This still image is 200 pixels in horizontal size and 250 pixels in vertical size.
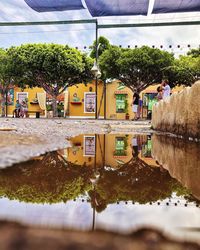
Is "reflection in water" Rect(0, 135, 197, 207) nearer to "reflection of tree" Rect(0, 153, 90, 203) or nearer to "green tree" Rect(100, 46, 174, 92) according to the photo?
"reflection of tree" Rect(0, 153, 90, 203)

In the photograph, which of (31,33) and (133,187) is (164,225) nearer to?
(133,187)

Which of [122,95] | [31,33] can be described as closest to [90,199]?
[31,33]

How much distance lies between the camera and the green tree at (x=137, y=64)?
→ 77.7 ft

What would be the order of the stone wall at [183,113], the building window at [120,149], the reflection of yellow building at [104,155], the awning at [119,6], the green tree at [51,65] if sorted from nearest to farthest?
the reflection of yellow building at [104,155] < the building window at [120,149] < the stone wall at [183,113] < the awning at [119,6] < the green tree at [51,65]

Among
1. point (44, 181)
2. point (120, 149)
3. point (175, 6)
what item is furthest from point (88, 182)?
point (175, 6)

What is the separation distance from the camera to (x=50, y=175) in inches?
69.4

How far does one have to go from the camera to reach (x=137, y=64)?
78.3 ft

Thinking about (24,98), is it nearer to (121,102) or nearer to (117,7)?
(121,102)

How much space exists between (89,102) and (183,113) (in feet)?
83.6

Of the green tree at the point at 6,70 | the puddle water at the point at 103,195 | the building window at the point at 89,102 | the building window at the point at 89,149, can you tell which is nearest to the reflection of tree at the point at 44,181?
the puddle water at the point at 103,195

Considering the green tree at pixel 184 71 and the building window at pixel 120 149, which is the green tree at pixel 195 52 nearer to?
the green tree at pixel 184 71

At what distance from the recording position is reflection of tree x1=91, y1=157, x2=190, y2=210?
1.25m

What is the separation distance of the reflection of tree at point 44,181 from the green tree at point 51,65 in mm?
23013

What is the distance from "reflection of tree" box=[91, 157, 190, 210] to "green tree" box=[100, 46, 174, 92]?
869 inches
